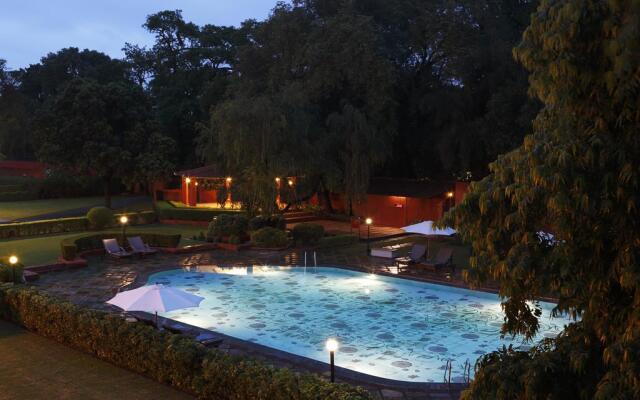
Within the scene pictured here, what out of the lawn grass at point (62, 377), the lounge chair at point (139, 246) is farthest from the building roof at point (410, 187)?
the lawn grass at point (62, 377)

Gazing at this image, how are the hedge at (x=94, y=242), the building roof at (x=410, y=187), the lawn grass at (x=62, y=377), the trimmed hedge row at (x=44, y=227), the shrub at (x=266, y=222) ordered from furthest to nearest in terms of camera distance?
the building roof at (x=410, y=187) → the trimmed hedge row at (x=44, y=227) → the shrub at (x=266, y=222) → the hedge at (x=94, y=242) → the lawn grass at (x=62, y=377)

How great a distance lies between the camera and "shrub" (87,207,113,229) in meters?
31.7

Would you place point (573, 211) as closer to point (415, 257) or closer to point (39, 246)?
point (415, 257)

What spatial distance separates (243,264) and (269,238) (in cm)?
316

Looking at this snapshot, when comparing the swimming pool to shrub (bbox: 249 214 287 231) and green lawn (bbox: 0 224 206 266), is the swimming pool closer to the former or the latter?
shrub (bbox: 249 214 287 231)

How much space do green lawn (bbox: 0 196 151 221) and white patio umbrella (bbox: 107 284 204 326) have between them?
28490mm

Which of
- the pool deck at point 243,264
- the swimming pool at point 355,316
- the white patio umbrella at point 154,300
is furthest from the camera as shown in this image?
the swimming pool at point 355,316

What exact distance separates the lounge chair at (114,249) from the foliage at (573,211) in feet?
65.3

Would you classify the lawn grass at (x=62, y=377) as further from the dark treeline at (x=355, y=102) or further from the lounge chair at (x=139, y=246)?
the dark treeline at (x=355, y=102)

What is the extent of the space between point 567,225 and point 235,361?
6525 millimetres

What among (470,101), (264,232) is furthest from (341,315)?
(470,101)

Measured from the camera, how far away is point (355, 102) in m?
33.9

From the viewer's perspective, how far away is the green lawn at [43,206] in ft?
133

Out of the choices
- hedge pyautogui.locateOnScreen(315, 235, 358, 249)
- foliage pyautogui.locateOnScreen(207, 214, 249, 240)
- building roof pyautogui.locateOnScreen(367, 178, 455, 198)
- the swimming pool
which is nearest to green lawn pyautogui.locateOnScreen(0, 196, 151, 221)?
foliage pyautogui.locateOnScreen(207, 214, 249, 240)
